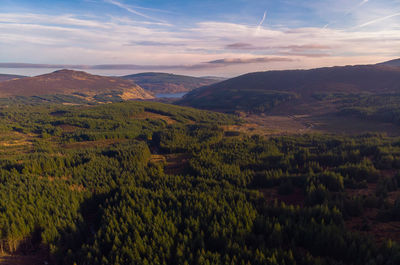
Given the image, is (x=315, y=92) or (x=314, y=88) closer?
(x=315, y=92)

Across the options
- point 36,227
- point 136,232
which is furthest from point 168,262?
point 36,227

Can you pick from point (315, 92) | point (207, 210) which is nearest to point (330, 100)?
point (315, 92)

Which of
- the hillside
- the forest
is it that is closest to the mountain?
the hillside

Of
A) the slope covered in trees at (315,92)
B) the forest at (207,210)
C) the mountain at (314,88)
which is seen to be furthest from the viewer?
the mountain at (314,88)

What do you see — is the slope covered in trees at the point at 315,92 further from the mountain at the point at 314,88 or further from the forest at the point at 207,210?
the forest at the point at 207,210

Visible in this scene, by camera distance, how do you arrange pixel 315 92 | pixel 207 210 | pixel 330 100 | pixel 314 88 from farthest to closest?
pixel 314 88 → pixel 315 92 → pixel 330 100 → pixel 207 210

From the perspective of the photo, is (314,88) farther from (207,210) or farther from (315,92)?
(207,210)

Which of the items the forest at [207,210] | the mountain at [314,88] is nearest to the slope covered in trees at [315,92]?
the mountain at [314,88]

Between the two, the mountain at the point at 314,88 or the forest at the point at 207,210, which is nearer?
the forest at the point at 207,210

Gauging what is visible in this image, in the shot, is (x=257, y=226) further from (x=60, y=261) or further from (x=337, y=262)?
(x=60, y=261)
